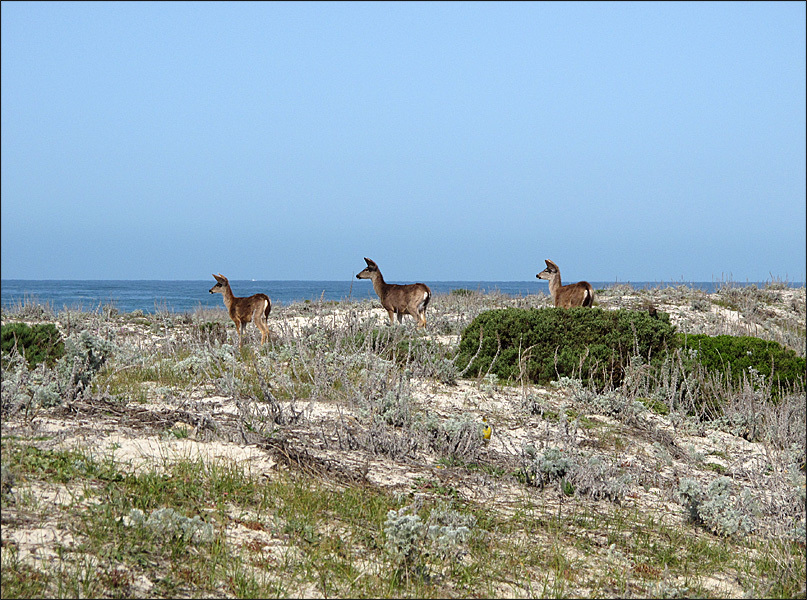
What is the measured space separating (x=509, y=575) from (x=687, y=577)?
1.12 m

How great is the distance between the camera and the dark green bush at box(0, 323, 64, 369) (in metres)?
8.79

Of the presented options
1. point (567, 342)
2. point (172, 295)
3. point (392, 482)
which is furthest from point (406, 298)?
point (172, 295)

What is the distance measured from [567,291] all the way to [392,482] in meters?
10.5

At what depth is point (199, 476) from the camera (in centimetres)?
493

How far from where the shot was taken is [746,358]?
31.2ft

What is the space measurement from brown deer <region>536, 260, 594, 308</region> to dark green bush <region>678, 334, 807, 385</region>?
4.30m

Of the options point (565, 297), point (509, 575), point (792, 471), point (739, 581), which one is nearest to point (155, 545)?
point (509, 575)

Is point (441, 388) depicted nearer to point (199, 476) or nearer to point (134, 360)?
point (134, 360)

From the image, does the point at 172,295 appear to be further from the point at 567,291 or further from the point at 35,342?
the point at 35,342

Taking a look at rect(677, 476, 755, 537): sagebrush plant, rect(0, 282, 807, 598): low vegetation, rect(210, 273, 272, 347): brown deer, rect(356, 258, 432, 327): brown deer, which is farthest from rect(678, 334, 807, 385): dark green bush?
rect(210, 273, 272, 347): brown deer

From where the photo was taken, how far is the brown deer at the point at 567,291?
48.1 ft

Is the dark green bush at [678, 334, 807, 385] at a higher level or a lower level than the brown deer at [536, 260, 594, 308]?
lower

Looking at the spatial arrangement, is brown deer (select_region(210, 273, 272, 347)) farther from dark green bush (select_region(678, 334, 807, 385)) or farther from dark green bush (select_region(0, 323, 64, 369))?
dark green bush (select_region(678, 334, 807, 385))

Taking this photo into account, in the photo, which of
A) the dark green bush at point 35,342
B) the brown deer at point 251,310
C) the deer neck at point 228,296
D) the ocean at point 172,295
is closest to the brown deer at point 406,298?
the ocean at point 172,295
